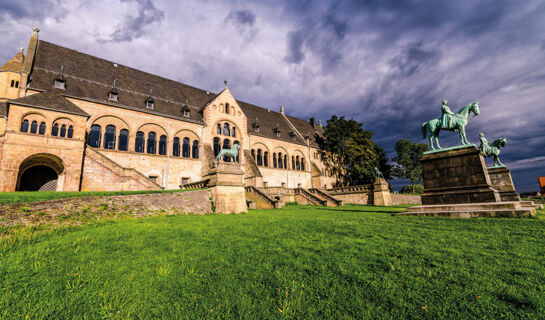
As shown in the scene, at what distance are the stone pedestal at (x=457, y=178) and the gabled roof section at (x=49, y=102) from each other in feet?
82.7

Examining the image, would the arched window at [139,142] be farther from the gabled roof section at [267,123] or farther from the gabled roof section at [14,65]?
the gabled roof section at [14,65]

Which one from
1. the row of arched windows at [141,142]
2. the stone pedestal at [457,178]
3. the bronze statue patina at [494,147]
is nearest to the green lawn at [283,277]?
the stone pedestal at [457,178]

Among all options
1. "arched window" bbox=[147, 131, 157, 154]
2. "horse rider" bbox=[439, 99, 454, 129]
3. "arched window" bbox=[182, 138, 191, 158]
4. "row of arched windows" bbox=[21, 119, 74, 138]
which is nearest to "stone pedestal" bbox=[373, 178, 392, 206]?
"horse rider" bbox=[439, 99, 454, 129]

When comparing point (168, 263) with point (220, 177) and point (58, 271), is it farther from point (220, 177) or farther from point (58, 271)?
point (220, 177)

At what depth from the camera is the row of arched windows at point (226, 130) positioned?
1202 inches

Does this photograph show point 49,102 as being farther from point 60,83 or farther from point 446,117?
point 446,117

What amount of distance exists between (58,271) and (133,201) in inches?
331

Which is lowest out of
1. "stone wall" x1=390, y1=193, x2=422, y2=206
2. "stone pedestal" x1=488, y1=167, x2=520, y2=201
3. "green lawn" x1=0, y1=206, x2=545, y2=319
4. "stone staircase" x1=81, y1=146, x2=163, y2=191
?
"green lawn" x1=0, y1=206, x2=545, y2=319

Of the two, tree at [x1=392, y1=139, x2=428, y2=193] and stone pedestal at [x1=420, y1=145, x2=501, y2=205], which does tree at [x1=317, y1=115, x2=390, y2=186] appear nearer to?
tree at [x1=392, y1=139, x2=428, y2=193]

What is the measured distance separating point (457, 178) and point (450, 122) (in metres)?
3.26

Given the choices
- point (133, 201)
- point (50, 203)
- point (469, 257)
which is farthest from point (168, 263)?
point (133, 201)

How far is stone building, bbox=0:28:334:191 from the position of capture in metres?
17.2

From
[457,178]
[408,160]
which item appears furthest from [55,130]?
[408,160]

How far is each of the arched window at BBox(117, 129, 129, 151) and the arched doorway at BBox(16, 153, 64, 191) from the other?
5435 mm
